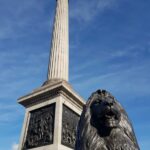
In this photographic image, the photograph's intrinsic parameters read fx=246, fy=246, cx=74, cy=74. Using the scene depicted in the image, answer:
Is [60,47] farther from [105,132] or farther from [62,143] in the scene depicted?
[105,132]

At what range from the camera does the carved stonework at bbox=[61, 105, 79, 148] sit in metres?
9.31

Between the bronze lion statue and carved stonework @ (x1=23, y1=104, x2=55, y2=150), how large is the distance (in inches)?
219

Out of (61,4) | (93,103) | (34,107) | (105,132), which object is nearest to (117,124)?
(105,132)

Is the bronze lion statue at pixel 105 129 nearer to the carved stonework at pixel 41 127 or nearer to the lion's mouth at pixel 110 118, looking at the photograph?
the lion's mouth at pixel 110 118

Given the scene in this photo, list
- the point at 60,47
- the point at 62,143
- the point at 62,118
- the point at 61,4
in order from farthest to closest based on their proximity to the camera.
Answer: the point at 61,4, the point at 60,47, the point at 62,118, the point at 62,143

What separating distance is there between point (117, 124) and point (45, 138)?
616cm

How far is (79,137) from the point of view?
3.82 meters

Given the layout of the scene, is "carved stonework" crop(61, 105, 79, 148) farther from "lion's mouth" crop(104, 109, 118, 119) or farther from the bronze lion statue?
"lion's mouth" crop(104, 109, 118, 119)

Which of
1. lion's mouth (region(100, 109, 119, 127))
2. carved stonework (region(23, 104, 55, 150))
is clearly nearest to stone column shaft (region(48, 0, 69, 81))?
carved stonework (region(23, 104, 55, 150))

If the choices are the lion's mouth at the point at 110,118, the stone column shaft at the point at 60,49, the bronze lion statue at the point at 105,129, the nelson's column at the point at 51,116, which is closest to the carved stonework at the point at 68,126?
the nelson's column at the point at 51,116

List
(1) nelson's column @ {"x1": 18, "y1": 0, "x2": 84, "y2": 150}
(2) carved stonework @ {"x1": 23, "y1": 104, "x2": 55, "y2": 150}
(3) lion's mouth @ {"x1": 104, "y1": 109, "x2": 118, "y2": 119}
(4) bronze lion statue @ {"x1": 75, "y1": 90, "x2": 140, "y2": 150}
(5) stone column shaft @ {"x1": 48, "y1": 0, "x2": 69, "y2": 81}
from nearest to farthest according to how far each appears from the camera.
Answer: (4) bronze lion statue @ {"x1": 75, "y1": 90, "x2": 140, "y2": 150} → (3) lion's mouth @ {"x1": 104, "y1": 109, "x2": 118, "y2": 119} → (1) nelson's column @ {"x1": 18, "y1": 0, "x2": 84, "y2": 150} → (2) carved stonework @ {"x1": 23, "y1": 104, "x2": 55, "y2": 150} → (5) stone column shaft @ {"x1": 48, "y1": 0, "x2": 69, "y2": 81}

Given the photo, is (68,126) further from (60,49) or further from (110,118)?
(110,118)

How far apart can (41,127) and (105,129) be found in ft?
21.8

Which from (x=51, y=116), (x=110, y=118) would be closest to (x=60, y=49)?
(x=51, y=116)
